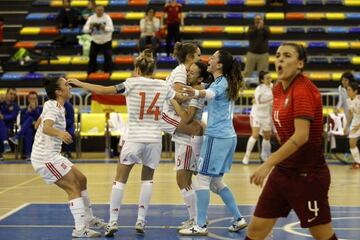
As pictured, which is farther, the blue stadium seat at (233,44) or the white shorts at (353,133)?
the blue stadium seat at (233,44)

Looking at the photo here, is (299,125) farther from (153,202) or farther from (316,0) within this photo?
(316,0)

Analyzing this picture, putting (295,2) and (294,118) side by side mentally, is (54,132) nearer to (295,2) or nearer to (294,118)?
(294,118)

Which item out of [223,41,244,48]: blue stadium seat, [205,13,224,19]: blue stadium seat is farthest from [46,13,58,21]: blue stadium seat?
[223,41,244,48]: blue stadium seat

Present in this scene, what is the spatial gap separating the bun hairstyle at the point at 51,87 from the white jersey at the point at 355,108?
8.54m

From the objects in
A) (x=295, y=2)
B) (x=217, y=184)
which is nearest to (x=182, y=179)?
(x=217, y=184)

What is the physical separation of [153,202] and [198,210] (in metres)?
2.65

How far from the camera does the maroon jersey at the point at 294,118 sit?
5808 mm

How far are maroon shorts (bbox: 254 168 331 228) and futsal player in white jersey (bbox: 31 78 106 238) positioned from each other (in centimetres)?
307

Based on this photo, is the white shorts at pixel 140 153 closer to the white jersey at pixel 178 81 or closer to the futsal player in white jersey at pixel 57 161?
the white jersey at pixel 178 81

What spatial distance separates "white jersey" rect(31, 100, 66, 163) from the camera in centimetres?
855

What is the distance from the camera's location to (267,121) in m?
16.8

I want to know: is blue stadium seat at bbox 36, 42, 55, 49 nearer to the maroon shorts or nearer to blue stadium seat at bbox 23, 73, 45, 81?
blue stadium seat at bbox 23, 73, 45, 81

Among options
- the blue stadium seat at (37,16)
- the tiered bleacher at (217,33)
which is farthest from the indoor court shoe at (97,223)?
the blue stadium seat at (37,16)

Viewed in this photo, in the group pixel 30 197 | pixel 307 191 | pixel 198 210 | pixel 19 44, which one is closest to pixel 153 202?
pixel 30 197
